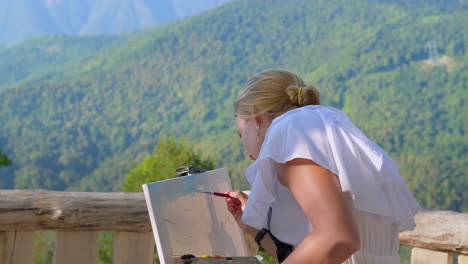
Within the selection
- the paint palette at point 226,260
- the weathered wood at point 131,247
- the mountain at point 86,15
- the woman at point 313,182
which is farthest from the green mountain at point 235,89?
the woman at point 313,182

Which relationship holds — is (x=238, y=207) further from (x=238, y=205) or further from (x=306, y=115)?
(x=306, y=115)

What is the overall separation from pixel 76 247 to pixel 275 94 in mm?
906

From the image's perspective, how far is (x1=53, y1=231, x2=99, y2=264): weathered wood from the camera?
6.23 ft

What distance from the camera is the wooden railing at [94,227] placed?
5.91 ft

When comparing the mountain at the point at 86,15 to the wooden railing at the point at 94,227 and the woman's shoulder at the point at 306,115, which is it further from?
the woman's shoulder at the point at 306,115

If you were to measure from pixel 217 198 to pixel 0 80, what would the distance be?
182 ft

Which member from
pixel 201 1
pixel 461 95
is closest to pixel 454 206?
pixel 461 95

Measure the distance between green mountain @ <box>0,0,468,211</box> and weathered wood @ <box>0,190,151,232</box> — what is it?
26404mm

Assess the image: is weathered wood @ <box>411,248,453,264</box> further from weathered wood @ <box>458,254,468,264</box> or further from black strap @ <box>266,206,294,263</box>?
black strap @ <box>266,206,294,263</box>

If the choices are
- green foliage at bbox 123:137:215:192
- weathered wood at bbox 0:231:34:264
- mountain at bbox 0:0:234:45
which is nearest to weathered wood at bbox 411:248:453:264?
weathered wood at bbox 0:231:34:264

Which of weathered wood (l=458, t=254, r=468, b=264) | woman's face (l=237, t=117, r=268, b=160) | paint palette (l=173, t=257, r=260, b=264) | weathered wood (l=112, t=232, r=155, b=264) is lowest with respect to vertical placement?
weathered wood (l=458, t=254, r=468, b=264)

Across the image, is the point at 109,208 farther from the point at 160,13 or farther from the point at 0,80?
the point at 160,13

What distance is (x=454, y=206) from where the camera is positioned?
2738 cm

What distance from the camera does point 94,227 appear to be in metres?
1.91
